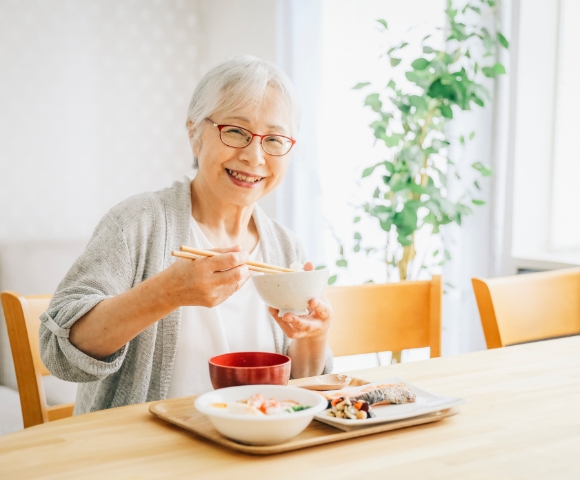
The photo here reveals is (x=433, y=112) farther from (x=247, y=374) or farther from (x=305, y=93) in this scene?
(x=247, y=374)

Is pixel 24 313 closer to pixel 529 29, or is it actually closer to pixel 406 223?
pixel 406 223

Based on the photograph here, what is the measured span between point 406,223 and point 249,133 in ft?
3.80

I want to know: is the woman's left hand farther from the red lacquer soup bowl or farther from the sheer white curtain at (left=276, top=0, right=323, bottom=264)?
the sheer white curtain at (left=276, top=0, right=323, bottom=264)

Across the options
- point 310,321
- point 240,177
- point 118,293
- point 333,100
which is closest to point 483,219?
point 333,100

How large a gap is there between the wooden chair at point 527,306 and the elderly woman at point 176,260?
0.42 m

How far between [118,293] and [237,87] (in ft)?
1.64

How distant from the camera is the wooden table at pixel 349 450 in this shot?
759 millimetres

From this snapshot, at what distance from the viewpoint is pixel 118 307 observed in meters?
1.14

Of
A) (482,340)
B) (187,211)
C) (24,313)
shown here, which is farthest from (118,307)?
(482,340)

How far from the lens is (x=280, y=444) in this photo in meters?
0.82

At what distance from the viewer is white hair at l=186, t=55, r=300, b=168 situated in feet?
4.57

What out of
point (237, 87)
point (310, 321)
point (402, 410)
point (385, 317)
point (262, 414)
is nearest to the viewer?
point (262, 414)

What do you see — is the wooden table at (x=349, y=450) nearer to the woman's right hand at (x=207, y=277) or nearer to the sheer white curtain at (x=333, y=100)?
the woman's right hand at (x=207, y=277)

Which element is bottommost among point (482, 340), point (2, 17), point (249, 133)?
point (482, 340)
